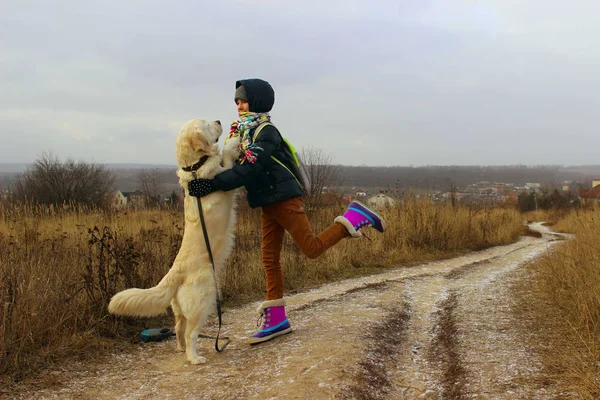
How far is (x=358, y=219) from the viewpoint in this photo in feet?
11.7

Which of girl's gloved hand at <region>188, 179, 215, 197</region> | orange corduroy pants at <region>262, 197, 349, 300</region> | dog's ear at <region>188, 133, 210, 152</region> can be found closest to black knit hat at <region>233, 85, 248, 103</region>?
dog's ear at <region>188, 133, 210, 152</region>

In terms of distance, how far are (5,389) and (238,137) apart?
229 cm

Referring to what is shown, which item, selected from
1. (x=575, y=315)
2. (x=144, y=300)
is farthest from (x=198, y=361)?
(x=575, y=315)

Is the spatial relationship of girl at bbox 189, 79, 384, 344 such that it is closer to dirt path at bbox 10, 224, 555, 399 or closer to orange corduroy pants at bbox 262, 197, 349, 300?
orange corduroy pants at bbox 262, 197, 349, 300

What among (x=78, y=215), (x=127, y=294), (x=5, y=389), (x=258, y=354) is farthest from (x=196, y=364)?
(x=78, y=215)

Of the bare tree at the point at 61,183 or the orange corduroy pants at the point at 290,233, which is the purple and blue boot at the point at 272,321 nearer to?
the orange corduroy pants at the point at 290,233

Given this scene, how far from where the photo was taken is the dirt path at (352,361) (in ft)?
8.69

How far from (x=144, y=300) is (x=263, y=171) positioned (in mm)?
1272

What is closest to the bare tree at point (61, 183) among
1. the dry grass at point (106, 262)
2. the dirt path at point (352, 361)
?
the dry grass at point (106, 262)

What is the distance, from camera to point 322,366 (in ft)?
9.38

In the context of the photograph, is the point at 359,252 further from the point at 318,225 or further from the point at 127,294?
the point at 127,294

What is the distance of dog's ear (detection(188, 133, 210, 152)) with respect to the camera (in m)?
3.13

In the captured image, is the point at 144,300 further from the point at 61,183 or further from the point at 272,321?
the point at 61,183

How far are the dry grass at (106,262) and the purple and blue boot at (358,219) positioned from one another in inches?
83.4
